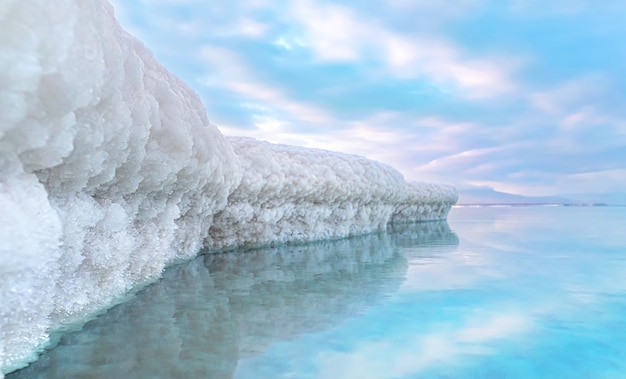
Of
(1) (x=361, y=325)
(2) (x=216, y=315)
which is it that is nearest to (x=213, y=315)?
(2) (x=216, y=315)

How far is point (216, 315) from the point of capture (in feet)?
6.72

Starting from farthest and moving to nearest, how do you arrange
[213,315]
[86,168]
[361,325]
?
[213,315]
[361,325]
[86,168]

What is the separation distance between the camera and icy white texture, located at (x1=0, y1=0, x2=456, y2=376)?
45.2 inches

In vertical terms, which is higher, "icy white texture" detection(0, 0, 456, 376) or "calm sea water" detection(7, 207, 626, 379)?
"icy white texture" detection(0, 0, 456, 376)

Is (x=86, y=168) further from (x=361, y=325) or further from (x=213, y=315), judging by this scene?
(x=361, y=325)

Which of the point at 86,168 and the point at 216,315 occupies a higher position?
the point at 86,168

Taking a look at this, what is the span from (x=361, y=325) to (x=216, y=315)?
69cm

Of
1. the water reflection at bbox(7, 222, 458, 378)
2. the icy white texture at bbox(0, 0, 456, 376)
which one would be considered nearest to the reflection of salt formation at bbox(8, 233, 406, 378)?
the water reflection at bbox(7, 222, 458, 378)

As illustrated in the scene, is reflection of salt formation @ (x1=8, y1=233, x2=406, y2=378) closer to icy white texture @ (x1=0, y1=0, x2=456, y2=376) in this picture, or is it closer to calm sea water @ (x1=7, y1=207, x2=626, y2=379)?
calm sea water @ (x1=7, y1=207, x2=626, y2=379)

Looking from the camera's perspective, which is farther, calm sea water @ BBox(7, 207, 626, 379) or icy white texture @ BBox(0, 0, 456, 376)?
calm sea water @ BBox(7, 207, 626, 379)

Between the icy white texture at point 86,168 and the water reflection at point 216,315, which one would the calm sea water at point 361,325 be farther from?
the icy white texture at point 86,168

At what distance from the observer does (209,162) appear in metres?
3.01

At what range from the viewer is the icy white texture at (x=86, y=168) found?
45.2 inches

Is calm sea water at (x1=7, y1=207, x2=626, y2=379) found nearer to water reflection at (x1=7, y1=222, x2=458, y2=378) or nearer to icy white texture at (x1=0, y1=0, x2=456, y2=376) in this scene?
water reflection at (x1=7, y1=222, x2=458, y2=378)
